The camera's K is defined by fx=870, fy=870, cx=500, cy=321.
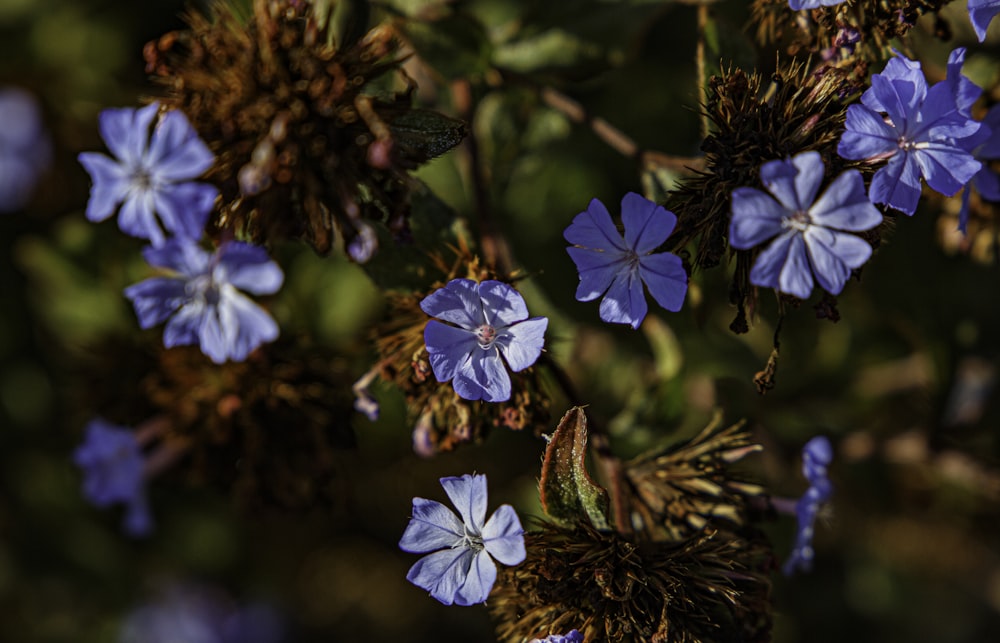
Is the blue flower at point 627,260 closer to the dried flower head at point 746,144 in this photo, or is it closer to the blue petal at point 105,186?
the dried flower head at point 746,144

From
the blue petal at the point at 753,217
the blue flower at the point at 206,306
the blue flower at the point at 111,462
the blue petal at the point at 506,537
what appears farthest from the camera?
the blue flower at the point at 111,462

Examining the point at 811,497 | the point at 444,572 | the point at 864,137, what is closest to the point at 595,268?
the point at 864,137

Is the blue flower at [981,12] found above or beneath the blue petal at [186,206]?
above

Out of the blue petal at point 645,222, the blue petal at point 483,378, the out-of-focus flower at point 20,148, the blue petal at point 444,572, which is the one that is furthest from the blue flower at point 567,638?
the out-of-focus flower at point 20,148

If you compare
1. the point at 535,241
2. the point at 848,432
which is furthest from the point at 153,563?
the point at 848,432

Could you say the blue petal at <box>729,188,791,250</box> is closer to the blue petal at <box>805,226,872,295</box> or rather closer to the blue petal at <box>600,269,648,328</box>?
the blue petal at <box>805,226,872,295</box>

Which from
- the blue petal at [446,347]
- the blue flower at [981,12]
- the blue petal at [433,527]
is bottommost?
the blue petal at [433,527]

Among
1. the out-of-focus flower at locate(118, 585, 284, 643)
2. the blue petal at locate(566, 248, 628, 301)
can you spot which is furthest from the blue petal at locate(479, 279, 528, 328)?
the out-of-focus flower at locate(118, 585, 284, 643)

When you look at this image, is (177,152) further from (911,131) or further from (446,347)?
(911,131)
